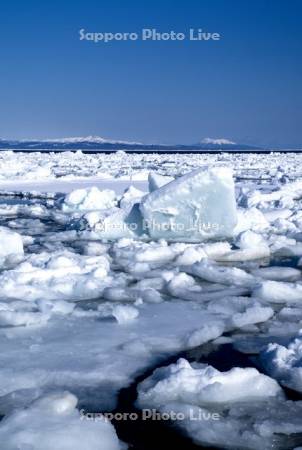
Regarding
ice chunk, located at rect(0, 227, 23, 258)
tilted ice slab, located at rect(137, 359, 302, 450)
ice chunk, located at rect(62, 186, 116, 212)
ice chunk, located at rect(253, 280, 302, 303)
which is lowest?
tilted ice slab, located at rect(137, 359, 302, 450)

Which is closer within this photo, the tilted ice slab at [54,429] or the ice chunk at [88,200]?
the tilted ice slab at [54,429]

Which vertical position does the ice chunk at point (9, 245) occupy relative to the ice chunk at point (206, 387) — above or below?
above

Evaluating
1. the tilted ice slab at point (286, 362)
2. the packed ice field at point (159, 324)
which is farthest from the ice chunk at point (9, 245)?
the tilted ice slab at point (286, 362)

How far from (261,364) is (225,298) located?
3.90 feet

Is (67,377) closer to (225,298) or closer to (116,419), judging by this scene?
(116,419)

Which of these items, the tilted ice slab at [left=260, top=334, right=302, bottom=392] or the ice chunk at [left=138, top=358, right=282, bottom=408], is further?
the tilted ice slab at [left=260, top=334, right=302, bottom=392]

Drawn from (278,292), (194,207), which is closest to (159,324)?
(278,292)

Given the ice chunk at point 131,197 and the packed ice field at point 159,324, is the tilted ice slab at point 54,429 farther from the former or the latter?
the ice chunk at point 131,197

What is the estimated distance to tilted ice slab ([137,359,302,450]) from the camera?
216 cm

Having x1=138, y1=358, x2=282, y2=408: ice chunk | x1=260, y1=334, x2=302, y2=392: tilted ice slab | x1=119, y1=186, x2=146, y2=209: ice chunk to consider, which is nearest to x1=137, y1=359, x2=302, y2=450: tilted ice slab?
x1=138, y1=358, x2=282, y2=408: ice chunk

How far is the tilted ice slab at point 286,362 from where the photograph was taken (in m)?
2.62

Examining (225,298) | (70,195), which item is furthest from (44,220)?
(225,298)

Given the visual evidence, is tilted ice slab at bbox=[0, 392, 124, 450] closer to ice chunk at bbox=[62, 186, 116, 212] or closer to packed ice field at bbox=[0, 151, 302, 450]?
packed ice field at bbox=[0, 151, 302, 450]

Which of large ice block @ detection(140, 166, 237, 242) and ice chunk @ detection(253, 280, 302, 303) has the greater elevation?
large ice block @ detection(140, 166, 237, 242)
